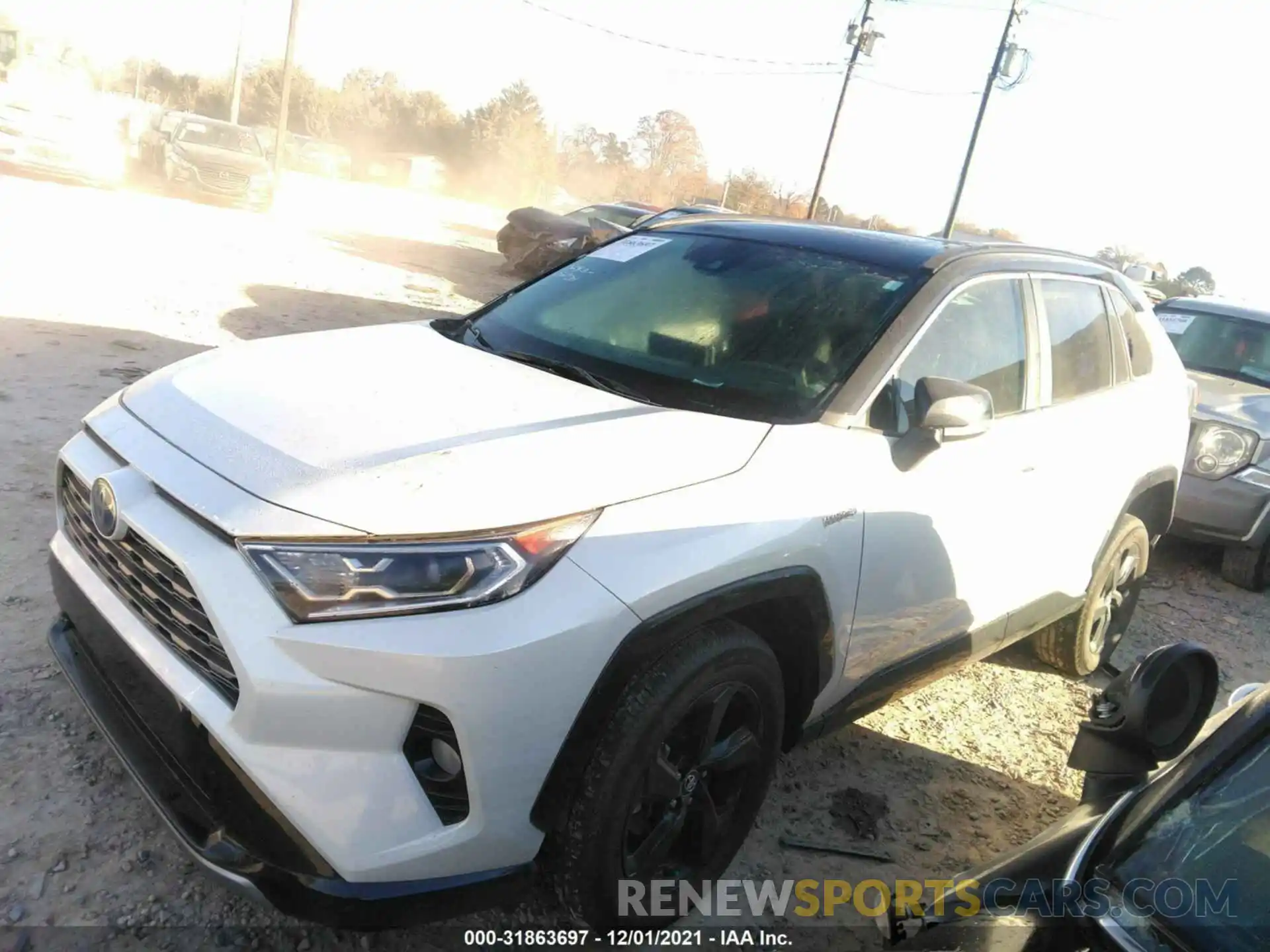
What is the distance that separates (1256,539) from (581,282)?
5.03m

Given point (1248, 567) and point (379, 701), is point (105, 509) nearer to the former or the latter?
point (379, 701)

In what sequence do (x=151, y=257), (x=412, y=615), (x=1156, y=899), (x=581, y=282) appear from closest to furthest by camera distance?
1. (x=1156, y=899)
2. (x=412, y=615)
3. (x=581, y=282)
4. (x=151, y=257)

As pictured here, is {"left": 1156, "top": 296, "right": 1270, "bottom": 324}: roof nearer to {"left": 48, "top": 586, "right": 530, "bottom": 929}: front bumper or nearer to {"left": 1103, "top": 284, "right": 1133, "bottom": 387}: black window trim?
{"left": 1103, "top": 284, "right": 1133, "bottom": 387}: black window trim

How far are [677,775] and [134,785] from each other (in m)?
1.57

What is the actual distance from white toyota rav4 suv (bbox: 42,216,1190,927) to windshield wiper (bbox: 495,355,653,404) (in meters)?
0.02

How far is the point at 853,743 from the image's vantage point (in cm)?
369

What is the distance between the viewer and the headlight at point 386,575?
1.89 m

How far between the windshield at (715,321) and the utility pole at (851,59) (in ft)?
92.3

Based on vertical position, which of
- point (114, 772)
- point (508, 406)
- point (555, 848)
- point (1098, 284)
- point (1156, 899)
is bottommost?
point (114, 772)

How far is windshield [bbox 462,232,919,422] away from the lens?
2.80m

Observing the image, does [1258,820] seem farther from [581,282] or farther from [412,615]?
[581,282]

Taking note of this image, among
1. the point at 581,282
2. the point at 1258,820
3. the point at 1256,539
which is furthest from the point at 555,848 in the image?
the point at 1256,539

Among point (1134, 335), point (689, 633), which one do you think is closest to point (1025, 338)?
point (1134, 335)

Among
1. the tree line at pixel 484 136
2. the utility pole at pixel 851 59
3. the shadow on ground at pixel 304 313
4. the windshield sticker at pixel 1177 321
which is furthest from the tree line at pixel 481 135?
the windshield sticker at pixel 1177 321
